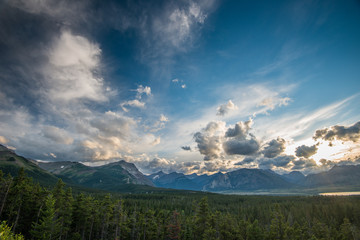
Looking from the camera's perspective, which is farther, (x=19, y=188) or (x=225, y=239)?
(x=225, y=239)

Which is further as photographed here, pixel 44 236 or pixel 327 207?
pixel 327 207

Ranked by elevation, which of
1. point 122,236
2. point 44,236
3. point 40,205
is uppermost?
point 40,205

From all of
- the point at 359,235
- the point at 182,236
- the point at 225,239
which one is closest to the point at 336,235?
the point at 359,235

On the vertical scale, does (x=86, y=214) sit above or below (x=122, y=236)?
above

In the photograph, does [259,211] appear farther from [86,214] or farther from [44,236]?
[44,236]

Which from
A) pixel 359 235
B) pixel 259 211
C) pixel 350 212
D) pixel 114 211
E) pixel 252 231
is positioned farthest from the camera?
pixel 259 211

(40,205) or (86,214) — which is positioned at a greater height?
(40,205)

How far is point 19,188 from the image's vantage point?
43656 millimetres

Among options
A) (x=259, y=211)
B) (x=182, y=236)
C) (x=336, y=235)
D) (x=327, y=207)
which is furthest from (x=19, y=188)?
(x=327, y=207)

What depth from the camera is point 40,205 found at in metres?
45.9

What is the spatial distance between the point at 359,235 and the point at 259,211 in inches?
2353

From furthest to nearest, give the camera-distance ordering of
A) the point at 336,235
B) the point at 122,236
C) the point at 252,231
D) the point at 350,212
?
Result: the point at 350,212
the point at 336,235
the point at 122,236
the point at 252,231

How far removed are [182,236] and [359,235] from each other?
7887 cm

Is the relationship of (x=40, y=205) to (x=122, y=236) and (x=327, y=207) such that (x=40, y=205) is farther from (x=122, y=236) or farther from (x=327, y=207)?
(x=327, y=207)
